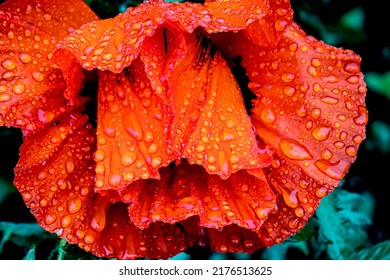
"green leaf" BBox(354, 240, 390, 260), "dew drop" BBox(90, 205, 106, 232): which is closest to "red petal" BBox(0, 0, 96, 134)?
"dew drop" BBox(90, 205, 106, 232)

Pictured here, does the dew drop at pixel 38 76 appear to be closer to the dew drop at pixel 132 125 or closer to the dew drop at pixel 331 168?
the dew drop at pixel 132 125

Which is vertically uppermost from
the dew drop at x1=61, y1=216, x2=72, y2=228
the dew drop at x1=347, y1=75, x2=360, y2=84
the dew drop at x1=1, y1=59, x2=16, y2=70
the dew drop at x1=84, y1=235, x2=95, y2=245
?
the dew drop at x1=1, y1=59, x2=16, y2=70

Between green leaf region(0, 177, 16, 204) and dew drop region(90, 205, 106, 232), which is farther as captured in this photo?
green leaf region(0, 177, 16, 204)

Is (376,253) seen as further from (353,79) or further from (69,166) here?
(69,166)

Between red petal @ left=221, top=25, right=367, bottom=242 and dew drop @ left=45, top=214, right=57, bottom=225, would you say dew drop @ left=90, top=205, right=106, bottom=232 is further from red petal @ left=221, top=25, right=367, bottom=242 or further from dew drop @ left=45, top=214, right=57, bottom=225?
red petal @ left=221, top=25, right=367, bottom=242

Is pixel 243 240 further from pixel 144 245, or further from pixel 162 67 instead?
pixel 162 67

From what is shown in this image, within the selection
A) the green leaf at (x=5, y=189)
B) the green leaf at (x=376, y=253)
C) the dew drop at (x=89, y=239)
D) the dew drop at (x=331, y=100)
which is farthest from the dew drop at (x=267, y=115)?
the green leaf at (x=5, y=189)

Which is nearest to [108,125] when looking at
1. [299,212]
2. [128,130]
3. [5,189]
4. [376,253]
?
[128,130]
